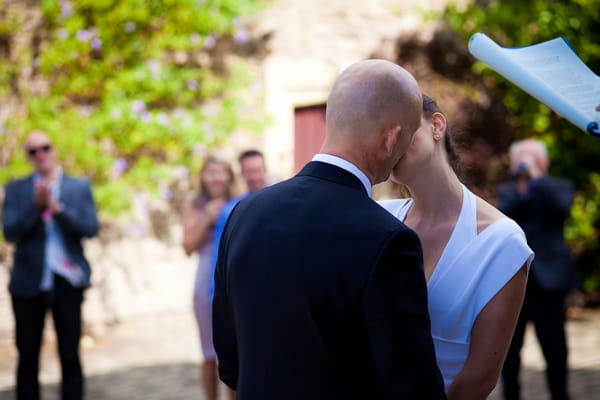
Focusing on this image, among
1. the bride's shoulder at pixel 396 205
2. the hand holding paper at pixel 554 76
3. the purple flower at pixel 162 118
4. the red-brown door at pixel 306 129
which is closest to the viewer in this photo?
the hand holding paper at pixel 554 76

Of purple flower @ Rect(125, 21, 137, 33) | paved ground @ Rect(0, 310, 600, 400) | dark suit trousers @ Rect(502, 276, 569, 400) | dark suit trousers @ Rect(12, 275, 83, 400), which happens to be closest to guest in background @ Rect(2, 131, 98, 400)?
dark suit trousers @ Rect(12, 275, 83, 400)

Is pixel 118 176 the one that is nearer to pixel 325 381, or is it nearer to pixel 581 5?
pixel 581 5

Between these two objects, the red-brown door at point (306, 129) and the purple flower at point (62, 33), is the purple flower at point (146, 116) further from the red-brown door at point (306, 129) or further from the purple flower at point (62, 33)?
the red-brown door at point (306, 129)

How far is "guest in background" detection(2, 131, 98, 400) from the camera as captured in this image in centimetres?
472

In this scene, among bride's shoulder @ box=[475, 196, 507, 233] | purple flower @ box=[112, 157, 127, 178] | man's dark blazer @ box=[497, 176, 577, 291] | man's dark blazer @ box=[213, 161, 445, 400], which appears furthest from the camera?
purple flower @ box=[112, 157, 127, 178]

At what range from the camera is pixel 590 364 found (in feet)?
20.9

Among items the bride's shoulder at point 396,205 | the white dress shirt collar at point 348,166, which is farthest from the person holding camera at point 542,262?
the white dress shirt collar at point 348,166

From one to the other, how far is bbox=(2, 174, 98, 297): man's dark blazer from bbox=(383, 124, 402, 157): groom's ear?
3.46 m

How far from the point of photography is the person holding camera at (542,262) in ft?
15.6

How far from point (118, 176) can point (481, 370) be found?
23.3 ft

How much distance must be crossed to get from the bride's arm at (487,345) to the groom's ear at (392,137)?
0.49 meters

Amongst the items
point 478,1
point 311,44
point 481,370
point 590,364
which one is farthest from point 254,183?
point 478,1

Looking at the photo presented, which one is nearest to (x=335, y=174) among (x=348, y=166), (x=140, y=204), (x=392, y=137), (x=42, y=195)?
(x=348, y=166)

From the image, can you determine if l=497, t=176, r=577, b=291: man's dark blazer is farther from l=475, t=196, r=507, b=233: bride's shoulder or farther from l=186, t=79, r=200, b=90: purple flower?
l=186, t=79, r=200, b=90: purple flower
